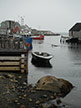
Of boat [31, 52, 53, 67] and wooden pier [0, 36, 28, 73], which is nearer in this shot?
wooden pier [0, 36, 28, 73]

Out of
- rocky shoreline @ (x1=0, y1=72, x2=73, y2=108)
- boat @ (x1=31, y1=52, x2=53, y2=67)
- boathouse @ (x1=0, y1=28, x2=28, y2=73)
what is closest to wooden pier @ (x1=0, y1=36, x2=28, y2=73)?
boathouse @ (x1=0, y1=28, x2=28, y2=73)

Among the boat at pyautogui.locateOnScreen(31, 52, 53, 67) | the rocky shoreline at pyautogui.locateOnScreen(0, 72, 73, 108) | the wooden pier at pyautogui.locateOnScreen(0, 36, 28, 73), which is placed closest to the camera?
the rocky shoreline at pyautogui.locateOnScreen(0, 72, 73, 108)

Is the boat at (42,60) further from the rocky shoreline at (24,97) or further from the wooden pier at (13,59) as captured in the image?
the rocky shoreline at (24,97)

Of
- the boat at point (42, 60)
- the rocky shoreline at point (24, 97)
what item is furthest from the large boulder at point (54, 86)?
the boat at point (42, 60)

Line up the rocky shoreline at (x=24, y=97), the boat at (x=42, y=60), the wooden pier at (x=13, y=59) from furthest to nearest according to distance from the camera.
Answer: the boat at (x=42, y=60), the wooden pier at (x=13, y=59), the rocky shoreline at (x=24, y=97)

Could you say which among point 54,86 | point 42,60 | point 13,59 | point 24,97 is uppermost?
point 13,59

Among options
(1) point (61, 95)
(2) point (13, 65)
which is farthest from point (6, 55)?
(1) point (61, 95)

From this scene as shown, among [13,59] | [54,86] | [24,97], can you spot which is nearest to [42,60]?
[13,59]

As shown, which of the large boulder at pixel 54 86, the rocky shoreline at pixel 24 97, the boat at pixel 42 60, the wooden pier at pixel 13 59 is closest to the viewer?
the rocky shoreline at pixel 24 97

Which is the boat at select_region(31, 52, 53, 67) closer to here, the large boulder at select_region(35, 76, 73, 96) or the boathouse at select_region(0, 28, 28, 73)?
the boathouse at select_region(0, 28, 28, 73)

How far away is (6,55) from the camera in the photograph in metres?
17.9

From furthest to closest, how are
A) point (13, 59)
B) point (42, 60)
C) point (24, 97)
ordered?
1. point (42, 60)
2. point (13, 59)
3. point (24, 97)

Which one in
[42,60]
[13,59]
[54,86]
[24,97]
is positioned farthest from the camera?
[42,60]

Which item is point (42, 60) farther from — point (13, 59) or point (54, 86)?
point (54, 86)
